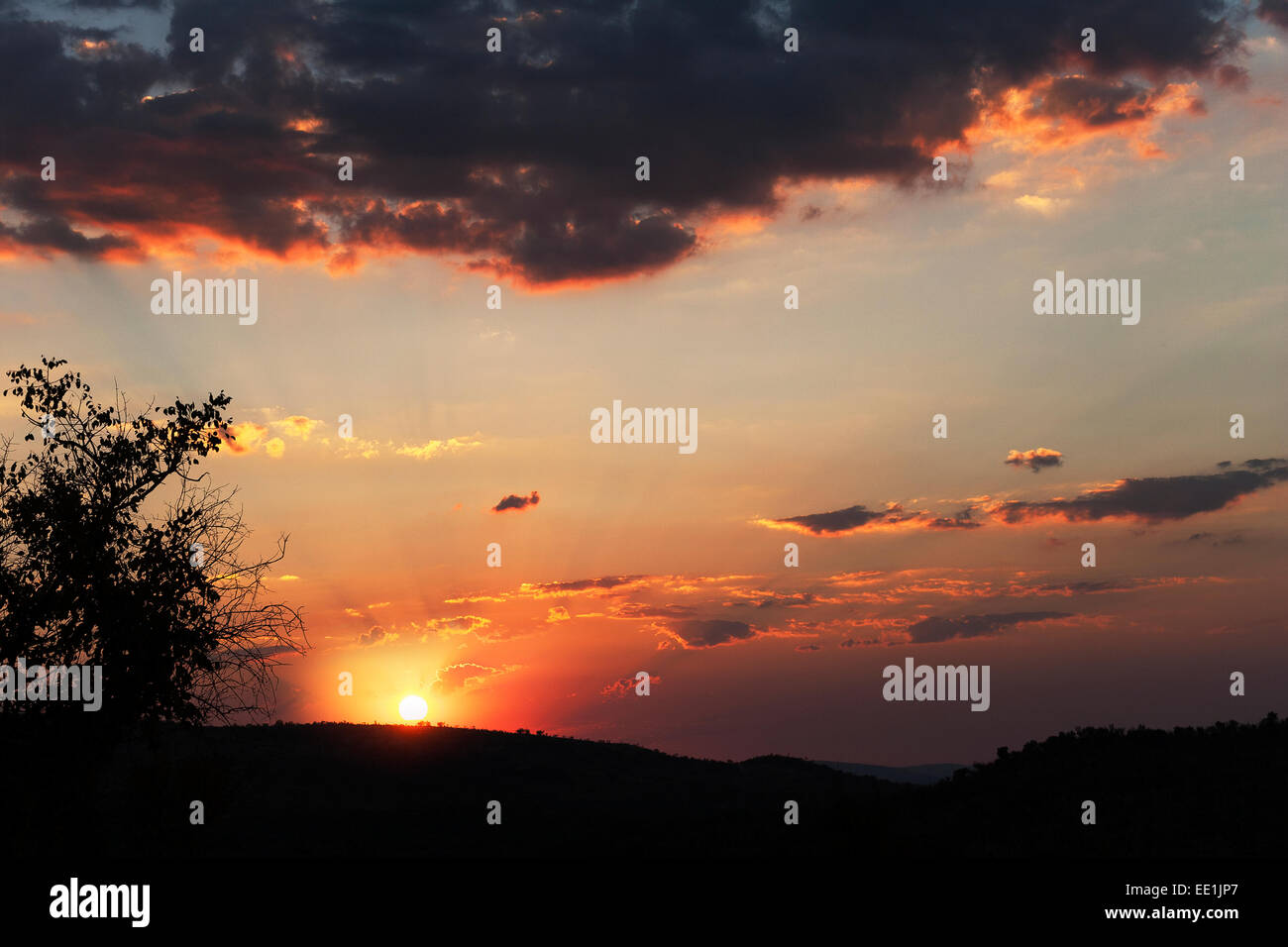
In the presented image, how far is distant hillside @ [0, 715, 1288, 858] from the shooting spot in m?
30.7

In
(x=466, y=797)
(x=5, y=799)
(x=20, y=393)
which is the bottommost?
(x=466, y=797)

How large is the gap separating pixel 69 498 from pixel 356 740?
1468 inches

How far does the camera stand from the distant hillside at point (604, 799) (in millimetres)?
30734

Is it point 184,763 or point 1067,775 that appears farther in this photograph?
point 184,763

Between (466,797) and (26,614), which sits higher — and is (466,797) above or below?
below

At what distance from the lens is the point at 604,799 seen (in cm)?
5144

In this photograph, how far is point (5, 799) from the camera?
88.3ft
